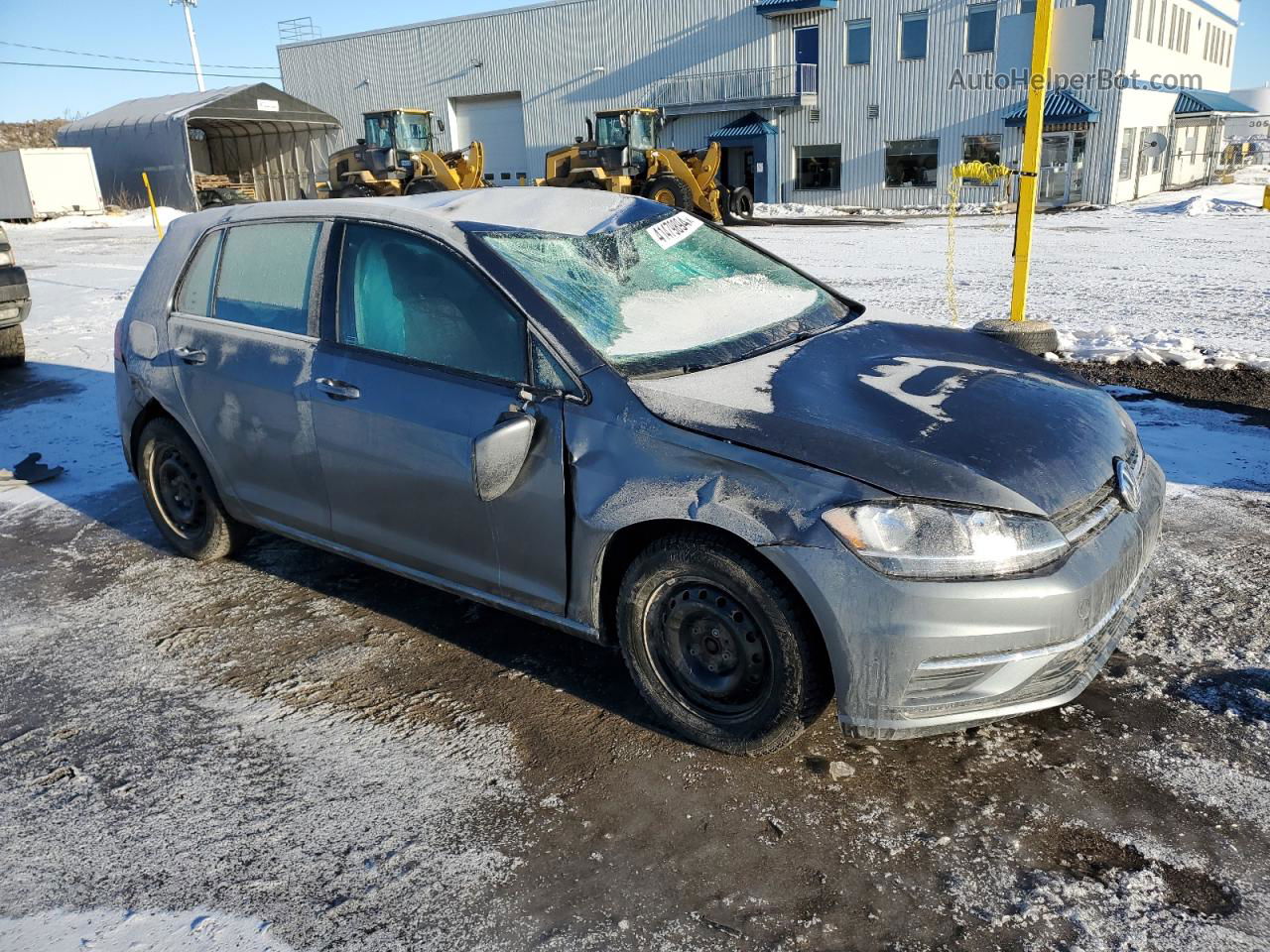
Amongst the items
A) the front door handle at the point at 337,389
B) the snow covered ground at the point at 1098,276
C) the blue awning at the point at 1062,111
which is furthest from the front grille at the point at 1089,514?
the blue awning at the point at 1062,111

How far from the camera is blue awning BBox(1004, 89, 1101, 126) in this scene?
31.2 metres

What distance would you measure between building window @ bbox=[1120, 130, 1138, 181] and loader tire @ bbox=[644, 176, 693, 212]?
1735 cm

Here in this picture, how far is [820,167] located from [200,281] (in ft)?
118

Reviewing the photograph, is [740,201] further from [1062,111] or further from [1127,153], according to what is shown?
[1127,153]

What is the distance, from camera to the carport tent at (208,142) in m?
38.2

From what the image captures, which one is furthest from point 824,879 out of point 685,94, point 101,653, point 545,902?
point 685,94

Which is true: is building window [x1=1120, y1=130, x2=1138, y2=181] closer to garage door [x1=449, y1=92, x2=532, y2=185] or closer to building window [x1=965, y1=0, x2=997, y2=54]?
building window [x1=965, y1=0, x2=997, y2=54]

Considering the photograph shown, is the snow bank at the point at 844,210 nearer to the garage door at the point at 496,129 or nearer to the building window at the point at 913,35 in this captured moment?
the building window at the point at 913,35

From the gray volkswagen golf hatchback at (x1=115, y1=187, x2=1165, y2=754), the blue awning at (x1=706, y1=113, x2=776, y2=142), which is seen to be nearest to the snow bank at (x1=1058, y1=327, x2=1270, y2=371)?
the gray volkswagen golf hatchback at (x1=115, y1=187, x2=1165, y2=754)

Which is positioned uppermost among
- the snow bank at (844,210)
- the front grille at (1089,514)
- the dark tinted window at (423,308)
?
the dark tinted window at (423,308)

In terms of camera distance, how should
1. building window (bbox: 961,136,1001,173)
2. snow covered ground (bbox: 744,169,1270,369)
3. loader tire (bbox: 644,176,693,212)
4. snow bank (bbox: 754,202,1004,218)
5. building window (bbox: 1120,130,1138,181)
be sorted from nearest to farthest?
1. snow covered ground (bbox: 744,169,1270,369)
2. loader tire (bbox: 644,176,693,212)
3. building window (bbox: 1120,130,1138,181)
4. snow bank (bbox: 754,202,1004,218)
5. building window (bbox: 961,136,1001,173)

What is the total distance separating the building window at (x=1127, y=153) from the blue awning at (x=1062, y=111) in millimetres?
1590

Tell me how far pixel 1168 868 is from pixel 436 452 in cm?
246

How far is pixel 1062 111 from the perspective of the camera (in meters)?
31.5
